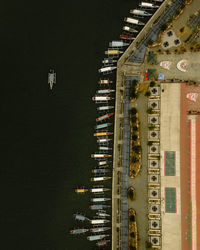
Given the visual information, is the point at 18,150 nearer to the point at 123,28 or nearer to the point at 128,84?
the point at 128,84

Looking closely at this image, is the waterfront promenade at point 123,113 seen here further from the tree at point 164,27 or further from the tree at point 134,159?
the tree at point 134,159

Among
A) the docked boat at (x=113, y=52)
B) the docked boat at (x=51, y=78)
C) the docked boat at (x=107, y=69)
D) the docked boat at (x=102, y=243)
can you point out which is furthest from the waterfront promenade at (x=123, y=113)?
the docked boat at (x=51, y=78)

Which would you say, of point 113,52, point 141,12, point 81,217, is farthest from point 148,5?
point 81,217

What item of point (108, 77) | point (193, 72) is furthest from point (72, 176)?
point (193, 72)

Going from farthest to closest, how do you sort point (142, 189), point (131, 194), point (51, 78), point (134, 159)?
point (51, 78), point (142, 189), point (134, 159), point (131, 194)

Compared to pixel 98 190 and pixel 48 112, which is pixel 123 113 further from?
pixel 98 190
